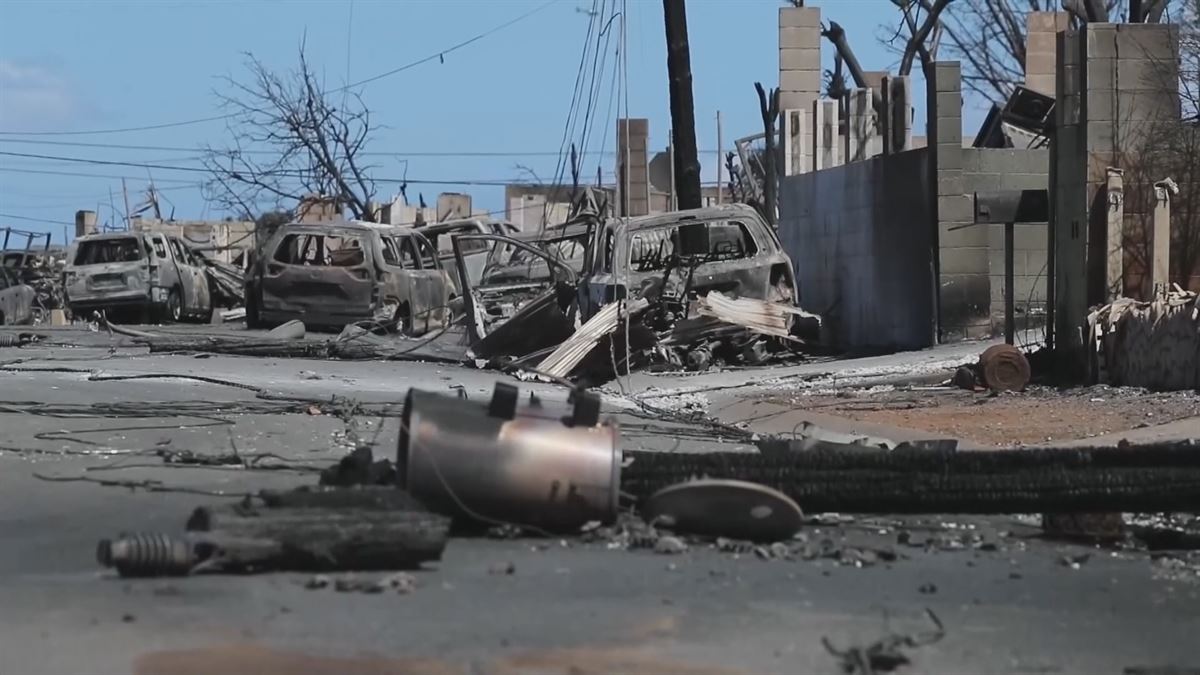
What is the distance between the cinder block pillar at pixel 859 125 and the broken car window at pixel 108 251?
40.6ft

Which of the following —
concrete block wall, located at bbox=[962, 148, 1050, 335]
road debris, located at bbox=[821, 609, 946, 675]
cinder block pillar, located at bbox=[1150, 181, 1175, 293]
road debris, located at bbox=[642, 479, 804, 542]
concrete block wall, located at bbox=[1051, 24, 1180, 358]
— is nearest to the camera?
road debris, located at bbox=[821, 609, 946, 675]

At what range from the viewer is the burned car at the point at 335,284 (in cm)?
2295

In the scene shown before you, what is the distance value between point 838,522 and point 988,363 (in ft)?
24.7

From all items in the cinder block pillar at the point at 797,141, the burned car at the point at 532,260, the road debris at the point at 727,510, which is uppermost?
the cinder block pillar at the point at 797,141

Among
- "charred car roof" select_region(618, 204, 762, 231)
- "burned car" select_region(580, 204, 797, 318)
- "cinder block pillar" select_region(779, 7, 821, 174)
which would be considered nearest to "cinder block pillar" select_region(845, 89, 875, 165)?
"cinder block pillar" select_region(779, 7, 821, 174)

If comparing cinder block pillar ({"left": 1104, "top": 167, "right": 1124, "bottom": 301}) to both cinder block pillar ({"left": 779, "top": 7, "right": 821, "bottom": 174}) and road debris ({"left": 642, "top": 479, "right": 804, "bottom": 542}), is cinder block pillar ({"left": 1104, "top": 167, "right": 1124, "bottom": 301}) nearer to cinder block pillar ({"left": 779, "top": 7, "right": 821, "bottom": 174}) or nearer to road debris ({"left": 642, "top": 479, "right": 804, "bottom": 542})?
road debris ({"left": 642, "top": 479, "right": 804, "bottom": 542})

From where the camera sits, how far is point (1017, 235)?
18.8 meters

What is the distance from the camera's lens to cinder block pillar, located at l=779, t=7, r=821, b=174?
29.5 metres

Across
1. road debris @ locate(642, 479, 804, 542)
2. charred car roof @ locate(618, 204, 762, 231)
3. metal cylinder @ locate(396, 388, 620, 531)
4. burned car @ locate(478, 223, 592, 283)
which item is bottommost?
road debris @ locate(642, 479, 804, 542)

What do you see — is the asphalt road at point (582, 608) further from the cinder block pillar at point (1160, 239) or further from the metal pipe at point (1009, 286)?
the metal pipe at point (1009, 286)

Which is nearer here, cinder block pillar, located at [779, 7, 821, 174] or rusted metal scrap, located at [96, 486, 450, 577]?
rusted metal scrap, located at [96, 486, 450, 577]

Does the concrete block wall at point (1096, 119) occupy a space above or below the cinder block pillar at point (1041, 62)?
below

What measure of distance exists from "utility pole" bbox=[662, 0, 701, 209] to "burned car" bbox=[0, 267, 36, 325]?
1318 centimetres

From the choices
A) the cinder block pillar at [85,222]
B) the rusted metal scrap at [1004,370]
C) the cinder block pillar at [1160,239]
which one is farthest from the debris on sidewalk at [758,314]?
the cinder block pillar at [85,222]
